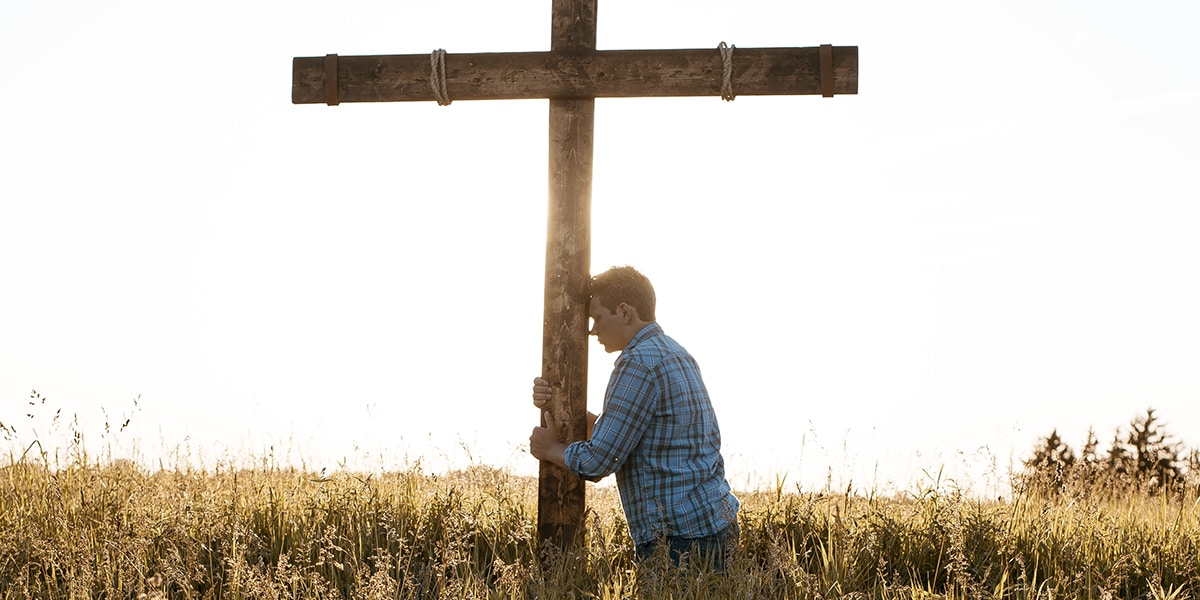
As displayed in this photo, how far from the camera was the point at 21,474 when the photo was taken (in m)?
6.50

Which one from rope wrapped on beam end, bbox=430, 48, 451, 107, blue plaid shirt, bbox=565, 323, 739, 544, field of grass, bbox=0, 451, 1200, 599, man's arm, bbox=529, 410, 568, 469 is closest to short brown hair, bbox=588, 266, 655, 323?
blue plaid shirt, bbox=565, 323, 739, 544

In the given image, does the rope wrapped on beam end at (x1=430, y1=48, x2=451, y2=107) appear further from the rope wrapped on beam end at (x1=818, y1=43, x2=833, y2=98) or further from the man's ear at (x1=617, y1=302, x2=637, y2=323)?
the rope wrapped on beam end at (x1=818, y1=43, x2=833, y2=98)

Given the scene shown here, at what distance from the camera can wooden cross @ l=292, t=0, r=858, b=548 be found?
532 centimetres

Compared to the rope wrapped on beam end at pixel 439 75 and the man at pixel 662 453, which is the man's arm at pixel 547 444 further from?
the rope wrapped on beam end at pixel 439 75

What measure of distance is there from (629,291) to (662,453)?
815 mm

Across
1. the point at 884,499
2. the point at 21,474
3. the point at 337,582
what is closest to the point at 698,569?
the point at 337,582

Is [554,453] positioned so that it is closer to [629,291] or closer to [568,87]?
[629,291]

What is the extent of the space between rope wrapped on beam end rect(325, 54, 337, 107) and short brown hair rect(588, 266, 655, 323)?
6.40ft

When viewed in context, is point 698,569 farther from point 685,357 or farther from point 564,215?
point 564,215

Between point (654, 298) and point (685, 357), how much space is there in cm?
35

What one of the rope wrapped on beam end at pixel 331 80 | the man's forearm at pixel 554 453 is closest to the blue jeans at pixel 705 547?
the man's forearm at pixel 554 453

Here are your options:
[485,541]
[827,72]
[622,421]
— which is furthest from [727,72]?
[485,541]

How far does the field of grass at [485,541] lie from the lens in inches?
188

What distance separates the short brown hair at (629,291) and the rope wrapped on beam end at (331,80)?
6.40 feet
